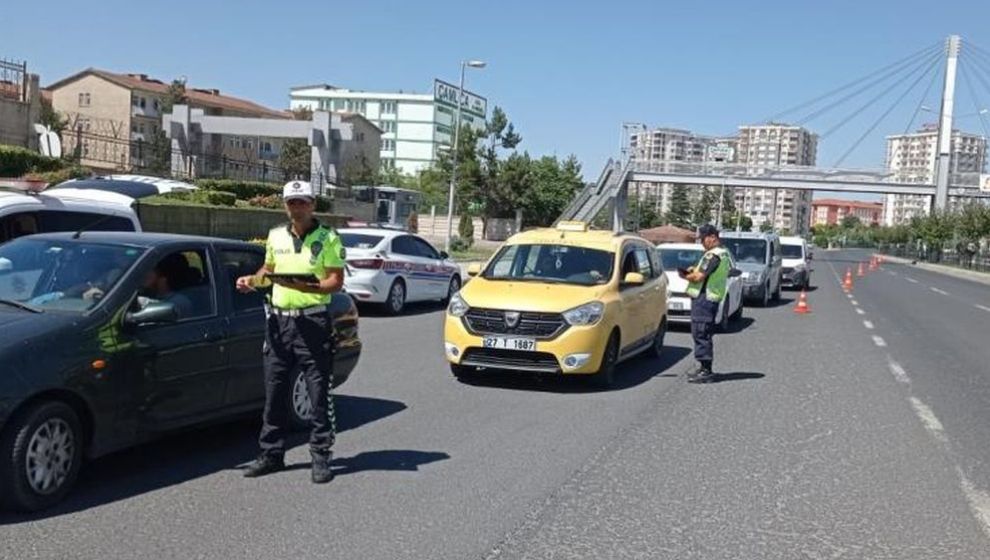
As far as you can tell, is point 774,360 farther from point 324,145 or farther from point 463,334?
point 324,145

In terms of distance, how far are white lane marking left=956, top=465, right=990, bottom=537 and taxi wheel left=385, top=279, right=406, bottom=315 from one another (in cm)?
1165

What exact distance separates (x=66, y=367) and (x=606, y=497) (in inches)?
127

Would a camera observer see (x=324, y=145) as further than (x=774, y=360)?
Yes

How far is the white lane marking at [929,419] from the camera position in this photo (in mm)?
8633

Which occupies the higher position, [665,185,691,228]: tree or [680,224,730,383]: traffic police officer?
[665,185,691,228]: tree

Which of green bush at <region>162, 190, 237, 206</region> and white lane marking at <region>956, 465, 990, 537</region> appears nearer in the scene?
white lane marking at <region>956, 465, 990, 537</region>

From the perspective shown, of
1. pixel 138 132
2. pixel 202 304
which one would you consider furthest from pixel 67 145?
pixel 138 132

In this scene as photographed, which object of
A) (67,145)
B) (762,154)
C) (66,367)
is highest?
(762,154)

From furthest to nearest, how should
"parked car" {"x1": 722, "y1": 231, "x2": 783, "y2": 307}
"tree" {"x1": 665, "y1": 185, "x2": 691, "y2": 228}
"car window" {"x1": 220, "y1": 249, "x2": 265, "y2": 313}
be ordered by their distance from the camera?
"tree" {"x1": 665, "y1": 185, "x2": 691, "y2": 228} < "parked car" {"x1": 722, "y1": 231, "x2": 783, "y2": 307} < "car window" {"x1": 220, "y1": 249, "x2": 265, "y2": 313}

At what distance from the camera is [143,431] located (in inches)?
234

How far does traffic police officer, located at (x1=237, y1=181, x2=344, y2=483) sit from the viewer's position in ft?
19.6

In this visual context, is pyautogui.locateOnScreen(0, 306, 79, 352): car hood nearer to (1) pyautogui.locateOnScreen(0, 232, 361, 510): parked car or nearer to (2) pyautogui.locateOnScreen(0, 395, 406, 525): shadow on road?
(1) pyautogui.locateOnScreen(0, 232, 361, 510): parked car

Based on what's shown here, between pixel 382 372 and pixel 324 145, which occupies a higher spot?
pixel 324 145

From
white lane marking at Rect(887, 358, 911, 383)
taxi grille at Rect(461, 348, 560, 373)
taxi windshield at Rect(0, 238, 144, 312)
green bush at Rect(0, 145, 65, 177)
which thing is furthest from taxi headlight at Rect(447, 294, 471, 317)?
green bush at Rect(0, 145, 65, 177)
